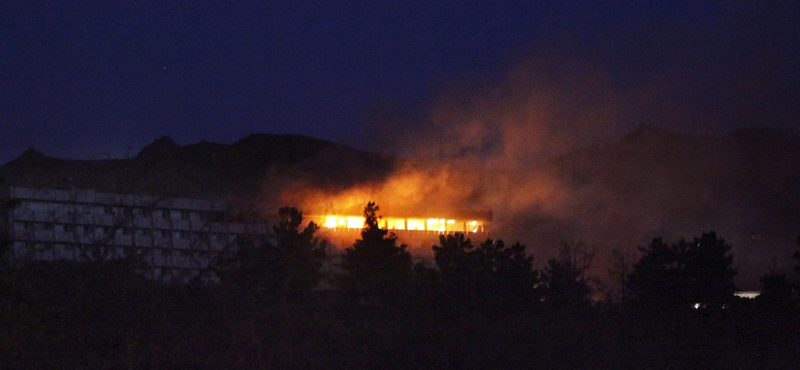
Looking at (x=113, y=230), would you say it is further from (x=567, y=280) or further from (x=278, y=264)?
(x=567, y=280)

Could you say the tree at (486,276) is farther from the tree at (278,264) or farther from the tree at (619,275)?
the tree at (278,264)

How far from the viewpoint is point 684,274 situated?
968cm

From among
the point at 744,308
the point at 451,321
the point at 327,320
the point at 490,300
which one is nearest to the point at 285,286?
the point at 327,320

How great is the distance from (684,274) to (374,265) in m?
4.43

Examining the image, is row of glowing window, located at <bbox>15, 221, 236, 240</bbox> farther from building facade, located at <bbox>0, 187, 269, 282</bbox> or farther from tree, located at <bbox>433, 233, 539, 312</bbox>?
tree, located at <bbox>433, 233, 539, 312</bbox>

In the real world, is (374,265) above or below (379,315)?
above

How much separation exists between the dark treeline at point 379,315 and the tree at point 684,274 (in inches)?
1.1

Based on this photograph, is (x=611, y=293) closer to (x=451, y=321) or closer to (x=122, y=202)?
(x=451, y=321)

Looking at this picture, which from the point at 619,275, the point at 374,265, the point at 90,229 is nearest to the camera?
the point at 90,229

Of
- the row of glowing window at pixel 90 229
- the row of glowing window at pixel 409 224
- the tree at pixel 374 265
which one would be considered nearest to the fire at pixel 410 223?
the row of glowing window at pixel 409 224

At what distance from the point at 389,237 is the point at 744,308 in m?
4.93

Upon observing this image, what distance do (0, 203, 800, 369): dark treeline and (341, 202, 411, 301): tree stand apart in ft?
0.09

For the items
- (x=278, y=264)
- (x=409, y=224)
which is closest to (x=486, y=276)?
(x=278, y=264)

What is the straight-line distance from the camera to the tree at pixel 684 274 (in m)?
9.32
